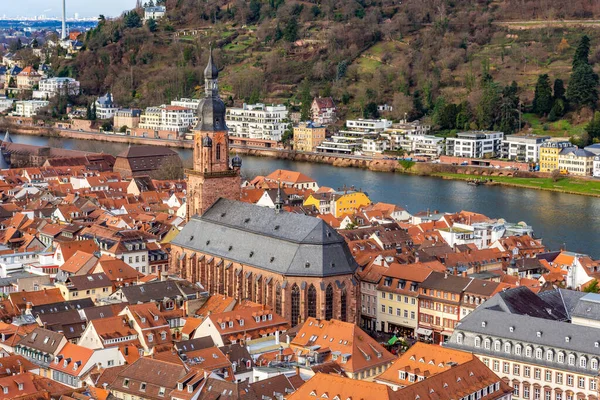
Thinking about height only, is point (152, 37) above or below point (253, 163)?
above

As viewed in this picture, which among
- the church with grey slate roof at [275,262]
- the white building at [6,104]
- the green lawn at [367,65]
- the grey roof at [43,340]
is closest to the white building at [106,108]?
the white building at [6,104]

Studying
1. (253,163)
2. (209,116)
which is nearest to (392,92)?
(253,163)

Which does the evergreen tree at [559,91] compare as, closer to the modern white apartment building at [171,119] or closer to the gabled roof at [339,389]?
the modern white apartment building at [171,119]

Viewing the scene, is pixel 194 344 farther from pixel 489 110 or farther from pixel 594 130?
pixel 489 110

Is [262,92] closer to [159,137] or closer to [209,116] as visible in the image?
[159,137]

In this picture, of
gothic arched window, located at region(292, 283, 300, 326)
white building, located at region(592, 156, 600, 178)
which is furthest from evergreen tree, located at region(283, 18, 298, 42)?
gothic arched window, located at region(292, 283, 300, 326)

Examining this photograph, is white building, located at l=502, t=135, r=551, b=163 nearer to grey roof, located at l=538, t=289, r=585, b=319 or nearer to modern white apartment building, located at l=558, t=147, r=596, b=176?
modern white apartment building, located at l=558, t=147, r=596, b=176

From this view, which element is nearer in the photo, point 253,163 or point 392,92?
point 253,163

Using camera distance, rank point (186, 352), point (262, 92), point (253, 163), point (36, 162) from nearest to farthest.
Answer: point (186, 352) < point (36, 162) < point (253, 163) < point (262, 92)
